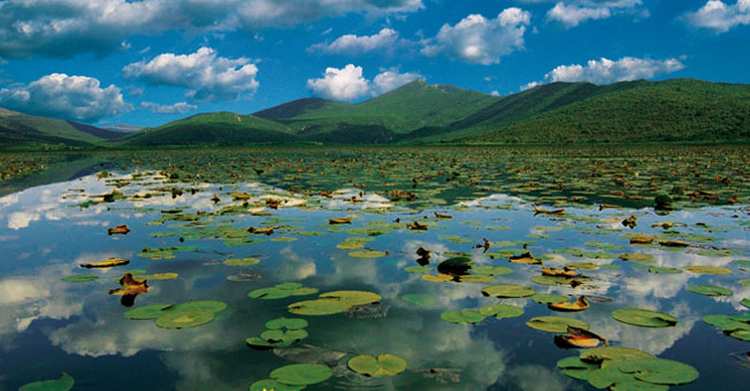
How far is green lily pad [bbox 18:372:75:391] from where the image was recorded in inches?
159

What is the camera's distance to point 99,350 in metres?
4.88

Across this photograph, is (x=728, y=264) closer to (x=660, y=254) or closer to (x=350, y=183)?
(x=660, y=254)

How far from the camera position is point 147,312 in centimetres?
584

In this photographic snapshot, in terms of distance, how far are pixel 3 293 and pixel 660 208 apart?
1471cm

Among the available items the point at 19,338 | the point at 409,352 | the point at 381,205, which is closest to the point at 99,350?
the point at 19,338

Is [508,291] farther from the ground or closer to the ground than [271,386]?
farther from the ground

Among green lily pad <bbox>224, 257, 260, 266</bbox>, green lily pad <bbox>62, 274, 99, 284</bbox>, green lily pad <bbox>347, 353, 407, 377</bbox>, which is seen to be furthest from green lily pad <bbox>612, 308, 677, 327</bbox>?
green lily pad <bbox>62, 274, 99, 284</bbox>

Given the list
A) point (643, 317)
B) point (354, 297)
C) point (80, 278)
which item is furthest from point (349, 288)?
point (80, 278)

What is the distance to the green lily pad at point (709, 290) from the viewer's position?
6516 mm

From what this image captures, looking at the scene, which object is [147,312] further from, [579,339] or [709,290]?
[709,290]

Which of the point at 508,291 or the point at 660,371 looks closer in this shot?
the point at 660,371

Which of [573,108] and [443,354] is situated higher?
[573,108]

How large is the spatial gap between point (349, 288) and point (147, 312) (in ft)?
8.17

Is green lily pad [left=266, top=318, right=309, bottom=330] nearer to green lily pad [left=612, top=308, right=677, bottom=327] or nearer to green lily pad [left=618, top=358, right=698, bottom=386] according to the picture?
green lily pad [left=618, top=358, right=698, bottom=386]
